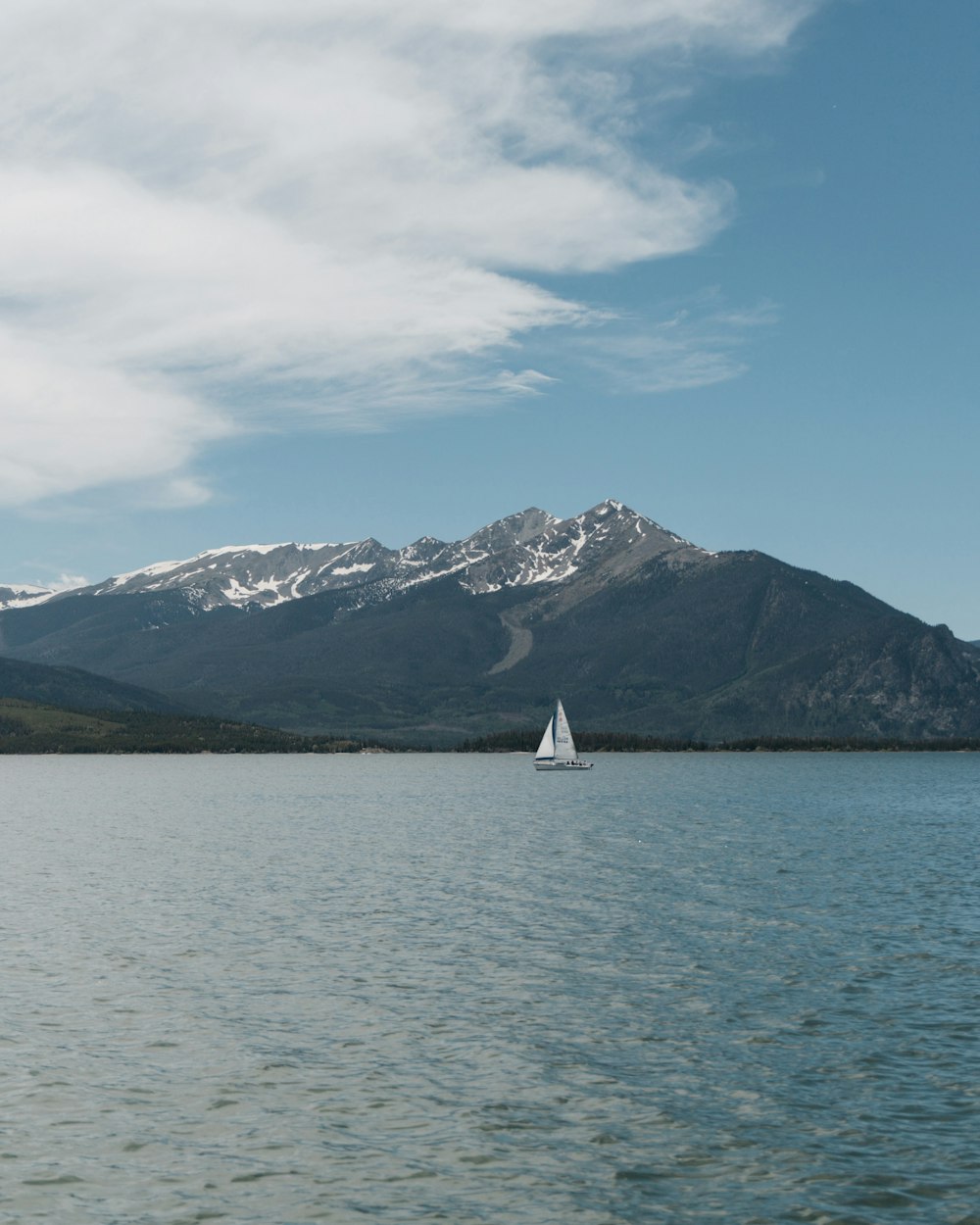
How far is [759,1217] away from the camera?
30.2m

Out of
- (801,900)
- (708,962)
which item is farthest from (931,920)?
(708,962)

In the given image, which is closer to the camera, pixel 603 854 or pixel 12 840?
pixel 603 854

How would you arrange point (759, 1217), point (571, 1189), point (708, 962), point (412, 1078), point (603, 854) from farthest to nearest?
1. point (603, 854)
2. point (708, 962)
3. point (412, 1078)
4. point (571, 1189)
5. point (759, 1217)

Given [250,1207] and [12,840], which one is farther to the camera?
[12,840]

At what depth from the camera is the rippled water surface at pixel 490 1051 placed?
3228cm

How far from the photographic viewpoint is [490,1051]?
45.8 m

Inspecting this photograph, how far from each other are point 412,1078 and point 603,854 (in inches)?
3088

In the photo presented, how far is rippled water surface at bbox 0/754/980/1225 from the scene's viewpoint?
3228 centimetres

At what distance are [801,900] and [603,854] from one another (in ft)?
115

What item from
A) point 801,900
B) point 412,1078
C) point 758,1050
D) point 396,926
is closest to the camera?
point 412,1078

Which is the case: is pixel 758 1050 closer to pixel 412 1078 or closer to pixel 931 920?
pixel 412 1078

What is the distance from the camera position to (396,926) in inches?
2921

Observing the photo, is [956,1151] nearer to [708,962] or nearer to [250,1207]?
[250,1207]

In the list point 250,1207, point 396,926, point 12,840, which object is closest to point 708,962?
point 396,926
